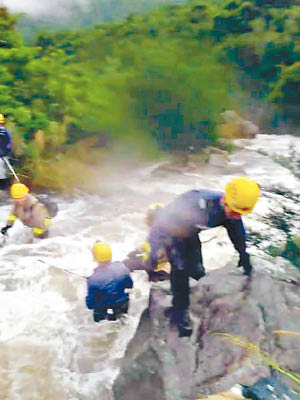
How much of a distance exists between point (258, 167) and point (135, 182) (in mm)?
3423

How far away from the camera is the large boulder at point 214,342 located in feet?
10.7

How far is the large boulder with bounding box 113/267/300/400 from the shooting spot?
128 inches

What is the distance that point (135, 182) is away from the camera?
10.1 meters

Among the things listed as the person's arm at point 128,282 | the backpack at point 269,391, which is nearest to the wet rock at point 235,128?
the person's arm at point 128,282

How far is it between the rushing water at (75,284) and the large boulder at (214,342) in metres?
0.49

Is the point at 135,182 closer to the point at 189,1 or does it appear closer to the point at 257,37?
the point at 257,37

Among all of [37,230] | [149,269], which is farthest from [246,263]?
[37,230]

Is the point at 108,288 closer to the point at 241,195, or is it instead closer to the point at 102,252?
the point at 102,252

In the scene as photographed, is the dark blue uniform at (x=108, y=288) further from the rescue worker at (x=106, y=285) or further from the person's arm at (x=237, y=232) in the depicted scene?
the person's arm at (x=237, y=232)

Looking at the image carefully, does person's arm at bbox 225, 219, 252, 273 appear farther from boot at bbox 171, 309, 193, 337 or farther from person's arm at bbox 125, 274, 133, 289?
person's arm at bbox 125, 274, 133, 289

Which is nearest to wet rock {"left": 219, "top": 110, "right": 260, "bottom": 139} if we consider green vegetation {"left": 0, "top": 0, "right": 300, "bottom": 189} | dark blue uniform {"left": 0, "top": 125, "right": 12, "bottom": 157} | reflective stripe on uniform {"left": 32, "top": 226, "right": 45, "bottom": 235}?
green vegetation {"left": 0, "top": 0, "right": 300, "bottom": 189}

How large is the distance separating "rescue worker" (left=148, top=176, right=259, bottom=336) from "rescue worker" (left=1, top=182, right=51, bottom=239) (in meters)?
2.41

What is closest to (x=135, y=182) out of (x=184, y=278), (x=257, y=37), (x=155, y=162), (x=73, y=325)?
(x=155, y=162)

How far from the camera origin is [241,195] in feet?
10.6
